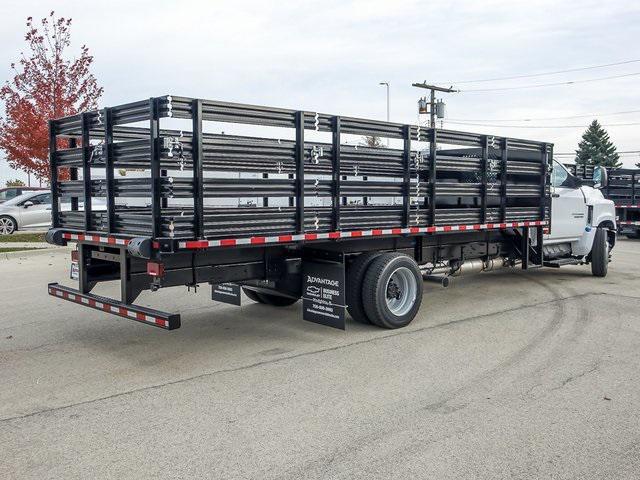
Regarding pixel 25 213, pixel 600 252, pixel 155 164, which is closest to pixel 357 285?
pixel 155 164

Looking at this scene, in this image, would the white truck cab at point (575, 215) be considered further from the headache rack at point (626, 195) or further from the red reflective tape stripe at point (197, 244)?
the headache rack at point (626, 195)

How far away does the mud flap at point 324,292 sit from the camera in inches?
280

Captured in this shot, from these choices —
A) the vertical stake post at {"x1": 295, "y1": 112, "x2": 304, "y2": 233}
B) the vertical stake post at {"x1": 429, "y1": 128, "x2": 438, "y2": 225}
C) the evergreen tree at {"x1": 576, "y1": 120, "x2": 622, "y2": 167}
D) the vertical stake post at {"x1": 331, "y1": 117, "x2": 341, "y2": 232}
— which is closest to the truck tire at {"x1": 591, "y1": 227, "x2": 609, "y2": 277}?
the vertical stake post at {"x1": 429, "y1": 128, "x2": 438, "y2": 225}

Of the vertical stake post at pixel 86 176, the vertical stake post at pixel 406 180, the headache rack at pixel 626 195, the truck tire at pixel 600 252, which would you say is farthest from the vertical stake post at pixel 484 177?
the headache rack at pixel 626 195

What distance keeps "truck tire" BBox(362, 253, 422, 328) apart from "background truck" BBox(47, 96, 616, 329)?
2cm

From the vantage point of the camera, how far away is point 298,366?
605 cm

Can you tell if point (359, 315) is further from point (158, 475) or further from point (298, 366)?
point (158, 475)

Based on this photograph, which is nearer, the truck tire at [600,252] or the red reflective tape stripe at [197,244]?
the red reflective tape stripe at [197,244]

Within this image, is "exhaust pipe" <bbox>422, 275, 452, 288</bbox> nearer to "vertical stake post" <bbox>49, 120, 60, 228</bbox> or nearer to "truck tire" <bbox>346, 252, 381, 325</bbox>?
"truck tire" <bbox>346, 252, 381, 325</bbox>

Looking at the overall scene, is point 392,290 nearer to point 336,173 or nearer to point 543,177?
point 336,173

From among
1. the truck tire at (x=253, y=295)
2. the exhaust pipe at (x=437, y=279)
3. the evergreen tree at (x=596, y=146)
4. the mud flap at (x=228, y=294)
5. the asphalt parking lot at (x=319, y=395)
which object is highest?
the evergreen tree at (x=596, y=146)

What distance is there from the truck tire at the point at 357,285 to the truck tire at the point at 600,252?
19.7 ft

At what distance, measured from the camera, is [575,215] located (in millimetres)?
11320

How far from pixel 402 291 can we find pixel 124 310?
11.2 ft
